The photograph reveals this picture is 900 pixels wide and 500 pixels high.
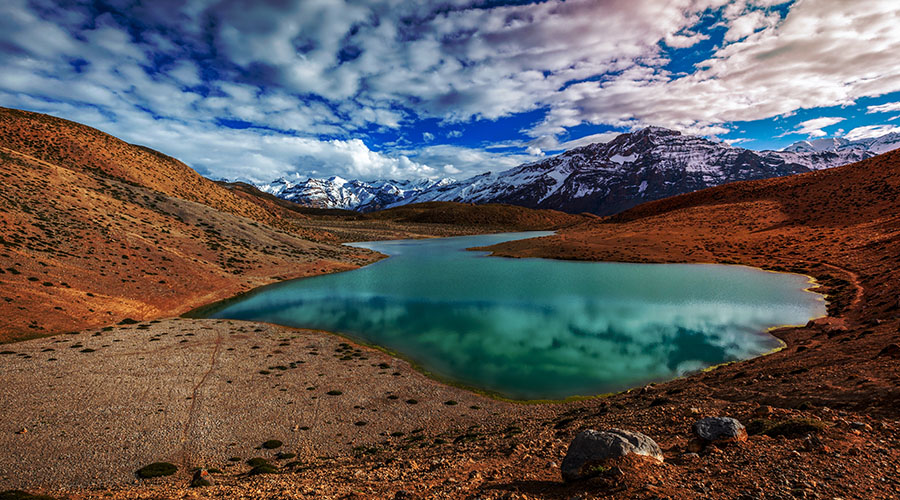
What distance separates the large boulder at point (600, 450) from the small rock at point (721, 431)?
2.33 metres

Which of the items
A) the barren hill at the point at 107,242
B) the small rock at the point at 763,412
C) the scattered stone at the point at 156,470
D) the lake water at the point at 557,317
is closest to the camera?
the small rock at the point at 763,412

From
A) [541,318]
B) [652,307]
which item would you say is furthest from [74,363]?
[652,307]

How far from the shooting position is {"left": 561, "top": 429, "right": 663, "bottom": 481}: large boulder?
28.0ft

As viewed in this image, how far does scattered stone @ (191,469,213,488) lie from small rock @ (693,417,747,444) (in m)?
15.2

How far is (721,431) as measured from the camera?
10.2 meters

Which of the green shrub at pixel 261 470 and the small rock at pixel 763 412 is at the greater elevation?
the small rock at pixel 763 412

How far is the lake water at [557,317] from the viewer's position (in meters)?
22.6

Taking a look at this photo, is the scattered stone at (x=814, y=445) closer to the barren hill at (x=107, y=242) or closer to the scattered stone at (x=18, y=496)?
the scattered stone at (x=18, y=496)

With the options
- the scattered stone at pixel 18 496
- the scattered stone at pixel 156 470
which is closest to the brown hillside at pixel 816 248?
the scattered stone at pixel 156 470

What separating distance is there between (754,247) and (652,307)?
42.1 m

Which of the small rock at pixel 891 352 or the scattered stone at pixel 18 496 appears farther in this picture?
the small rock at pixel 891 352

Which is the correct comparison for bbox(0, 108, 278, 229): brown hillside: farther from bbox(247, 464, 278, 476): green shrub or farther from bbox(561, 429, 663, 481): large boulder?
bbox(561, 429, 663, 481): large boulder

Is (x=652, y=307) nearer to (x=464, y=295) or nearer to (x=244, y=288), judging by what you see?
(x=464, y=295)

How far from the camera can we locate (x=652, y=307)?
116ft
